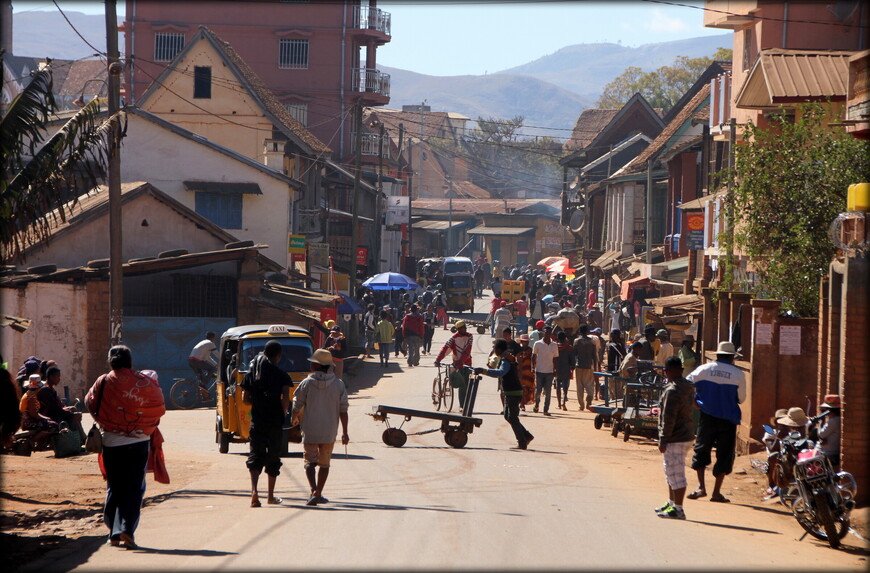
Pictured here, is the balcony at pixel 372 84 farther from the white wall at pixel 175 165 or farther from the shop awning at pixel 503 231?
the white wall at pixel 175 165

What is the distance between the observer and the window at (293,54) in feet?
211

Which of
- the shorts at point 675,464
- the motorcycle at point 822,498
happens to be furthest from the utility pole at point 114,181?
the motorcycle at point 822,498

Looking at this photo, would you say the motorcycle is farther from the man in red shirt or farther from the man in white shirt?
the man in red shirt

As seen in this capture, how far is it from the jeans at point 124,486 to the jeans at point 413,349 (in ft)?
76.1

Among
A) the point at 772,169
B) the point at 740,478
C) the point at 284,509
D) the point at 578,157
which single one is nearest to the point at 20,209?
the point at 284,509

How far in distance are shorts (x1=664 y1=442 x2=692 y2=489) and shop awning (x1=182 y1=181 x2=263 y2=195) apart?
2646 centimetres

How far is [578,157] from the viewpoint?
6266 centimetres

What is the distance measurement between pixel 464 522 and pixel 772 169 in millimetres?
10565

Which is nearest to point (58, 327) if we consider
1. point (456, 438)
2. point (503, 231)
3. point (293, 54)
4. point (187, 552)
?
point (456, 438)

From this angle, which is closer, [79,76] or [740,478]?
[740,478]

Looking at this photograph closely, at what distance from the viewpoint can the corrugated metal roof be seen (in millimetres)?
20703

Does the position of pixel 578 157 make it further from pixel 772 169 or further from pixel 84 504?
pixel 84 504

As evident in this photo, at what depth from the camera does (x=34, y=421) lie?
16.0 m

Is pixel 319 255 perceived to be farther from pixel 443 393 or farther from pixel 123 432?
pixel 123 432
